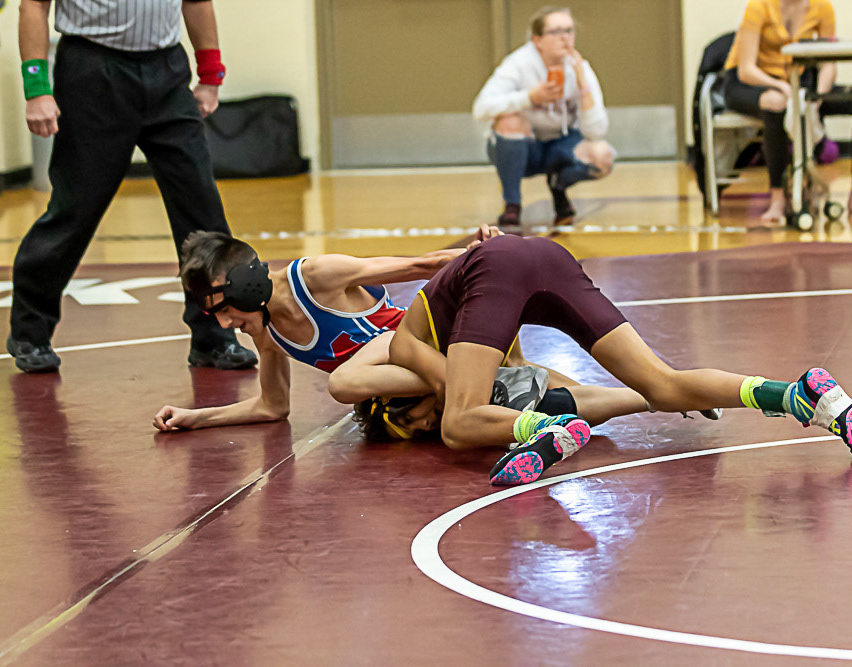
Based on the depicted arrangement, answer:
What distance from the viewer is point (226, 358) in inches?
157

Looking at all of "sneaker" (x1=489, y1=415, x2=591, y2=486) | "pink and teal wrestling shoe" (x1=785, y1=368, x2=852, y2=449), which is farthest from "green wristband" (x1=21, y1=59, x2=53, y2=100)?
"pink and teal wrestling shoe" (x1=785, y1=368, x2=852, y2=449)

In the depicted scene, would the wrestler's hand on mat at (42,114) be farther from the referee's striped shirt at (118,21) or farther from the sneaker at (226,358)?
Result: the sneaker at (226,358)

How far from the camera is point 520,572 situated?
6.89ft

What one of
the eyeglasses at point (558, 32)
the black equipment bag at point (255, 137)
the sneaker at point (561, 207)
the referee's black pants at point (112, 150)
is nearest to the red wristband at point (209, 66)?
the referee's black pants at point (112, 150)

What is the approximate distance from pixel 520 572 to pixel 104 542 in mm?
811

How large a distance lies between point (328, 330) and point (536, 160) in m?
4.36

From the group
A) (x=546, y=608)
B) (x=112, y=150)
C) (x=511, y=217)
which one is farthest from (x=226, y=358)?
(x=511, y=217)

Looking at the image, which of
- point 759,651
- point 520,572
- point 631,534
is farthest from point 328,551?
point 759,651

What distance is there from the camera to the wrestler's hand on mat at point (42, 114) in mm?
3770

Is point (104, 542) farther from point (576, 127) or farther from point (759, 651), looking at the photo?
point (576, 127)

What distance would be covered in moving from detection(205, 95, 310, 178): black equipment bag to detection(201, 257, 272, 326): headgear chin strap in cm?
861

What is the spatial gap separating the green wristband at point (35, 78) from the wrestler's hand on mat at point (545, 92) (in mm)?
3579

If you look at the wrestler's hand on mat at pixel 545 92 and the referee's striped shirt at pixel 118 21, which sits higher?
the referee's striped shirt at pixel 118 21

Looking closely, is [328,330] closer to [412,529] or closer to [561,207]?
[412,529]
